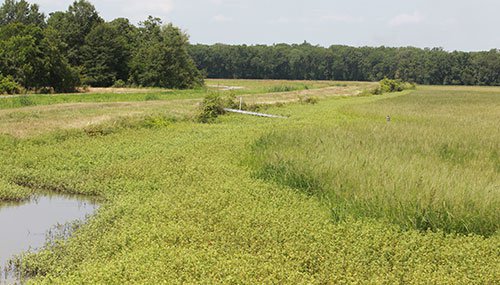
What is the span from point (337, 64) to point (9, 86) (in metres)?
108

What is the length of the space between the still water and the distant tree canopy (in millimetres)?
115618

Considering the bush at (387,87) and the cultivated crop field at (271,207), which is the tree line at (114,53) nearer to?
the bush at (387,87)

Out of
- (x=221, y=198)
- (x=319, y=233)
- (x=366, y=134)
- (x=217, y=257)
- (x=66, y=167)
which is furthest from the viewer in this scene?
(x=366, y=134)

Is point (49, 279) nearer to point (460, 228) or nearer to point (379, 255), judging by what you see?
point (379, 255)

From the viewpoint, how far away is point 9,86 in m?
43.7

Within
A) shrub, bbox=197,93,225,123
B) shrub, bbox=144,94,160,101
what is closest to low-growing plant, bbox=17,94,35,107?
shrub, bbox=144,94,160,101

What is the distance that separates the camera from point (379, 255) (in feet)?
26.2

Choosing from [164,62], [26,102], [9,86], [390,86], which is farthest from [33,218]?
[390,86]

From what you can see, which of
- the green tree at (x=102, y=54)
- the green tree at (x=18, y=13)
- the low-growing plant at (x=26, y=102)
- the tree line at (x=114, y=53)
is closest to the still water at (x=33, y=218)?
the low-growing plant at (x=26, y=102)

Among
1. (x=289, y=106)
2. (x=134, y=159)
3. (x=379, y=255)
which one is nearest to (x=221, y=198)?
(x=379, y=255)

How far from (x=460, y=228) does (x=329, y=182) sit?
10.6ft

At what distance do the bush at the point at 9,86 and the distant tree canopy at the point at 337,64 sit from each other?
82422mm

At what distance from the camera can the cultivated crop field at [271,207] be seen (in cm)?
741

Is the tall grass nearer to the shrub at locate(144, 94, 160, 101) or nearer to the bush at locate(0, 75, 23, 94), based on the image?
the shrub at locate(144, 94, 160, 101)
